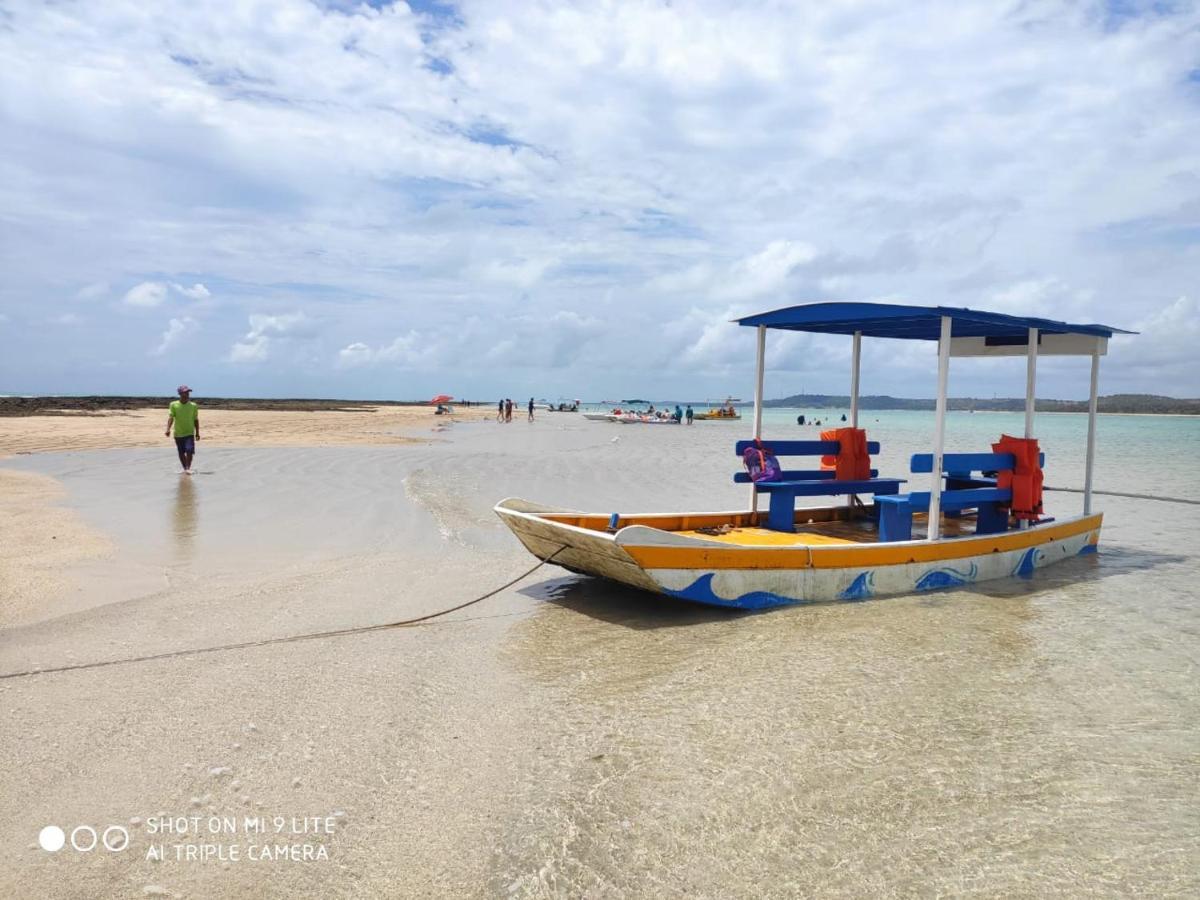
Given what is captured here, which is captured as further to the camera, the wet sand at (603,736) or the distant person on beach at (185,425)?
the distant person on beach at (185,425)

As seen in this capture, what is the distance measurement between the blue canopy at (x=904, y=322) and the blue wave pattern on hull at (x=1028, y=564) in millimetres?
2669

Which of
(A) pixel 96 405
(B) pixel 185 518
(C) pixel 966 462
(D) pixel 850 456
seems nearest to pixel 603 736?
(C) pixel 966 462

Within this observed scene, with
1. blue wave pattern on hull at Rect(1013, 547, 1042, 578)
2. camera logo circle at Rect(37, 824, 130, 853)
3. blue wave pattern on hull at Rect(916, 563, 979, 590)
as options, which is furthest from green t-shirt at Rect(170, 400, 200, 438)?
blue wave pattern on hull at Rect(1013, 547, 1042, 578)

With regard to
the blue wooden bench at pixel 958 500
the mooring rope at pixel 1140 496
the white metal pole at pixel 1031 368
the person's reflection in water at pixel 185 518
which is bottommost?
the person's reflection in water at pixel 185 518

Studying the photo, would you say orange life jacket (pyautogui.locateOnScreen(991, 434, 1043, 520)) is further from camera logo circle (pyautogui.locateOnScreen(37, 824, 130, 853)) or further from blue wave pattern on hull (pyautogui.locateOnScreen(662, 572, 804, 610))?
camera logo circle (pyautogui.locateOnScreen(37, 824, 130, 853))

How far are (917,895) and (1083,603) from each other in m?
6.09

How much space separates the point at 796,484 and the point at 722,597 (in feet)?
7.84

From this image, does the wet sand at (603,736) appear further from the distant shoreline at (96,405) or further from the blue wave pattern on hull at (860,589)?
the distant shoreline at (96,405)

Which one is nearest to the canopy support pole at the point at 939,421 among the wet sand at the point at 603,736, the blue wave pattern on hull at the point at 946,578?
the blue wave pattern on hull at the point at 946,578

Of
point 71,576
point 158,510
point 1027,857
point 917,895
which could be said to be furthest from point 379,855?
point 158,510

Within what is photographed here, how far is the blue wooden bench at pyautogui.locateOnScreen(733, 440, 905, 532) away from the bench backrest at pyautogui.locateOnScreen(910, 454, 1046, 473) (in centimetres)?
92

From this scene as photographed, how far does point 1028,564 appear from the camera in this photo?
9547mm

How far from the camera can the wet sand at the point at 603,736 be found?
3.33 metres

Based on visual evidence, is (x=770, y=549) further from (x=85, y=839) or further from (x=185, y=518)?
(x=185, y=518)
